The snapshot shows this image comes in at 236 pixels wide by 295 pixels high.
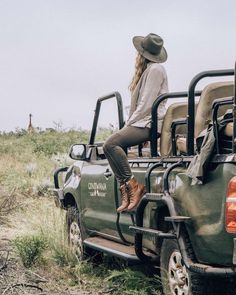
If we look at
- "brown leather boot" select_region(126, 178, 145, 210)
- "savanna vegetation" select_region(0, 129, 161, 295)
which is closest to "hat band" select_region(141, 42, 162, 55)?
"brown leather boot" select_region(126, 178, 145, 210)

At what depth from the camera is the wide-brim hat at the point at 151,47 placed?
7.62 meters

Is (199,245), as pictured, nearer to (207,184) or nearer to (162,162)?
(207,184)

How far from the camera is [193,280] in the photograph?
558 centimetres

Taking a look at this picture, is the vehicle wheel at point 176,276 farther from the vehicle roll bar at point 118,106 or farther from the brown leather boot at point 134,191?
the vehicle roll bar at point 118,106

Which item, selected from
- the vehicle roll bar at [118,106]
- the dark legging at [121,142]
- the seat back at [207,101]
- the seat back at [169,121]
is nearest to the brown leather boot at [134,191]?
the dark legging at [121,142]

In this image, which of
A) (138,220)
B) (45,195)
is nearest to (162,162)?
(138,220)

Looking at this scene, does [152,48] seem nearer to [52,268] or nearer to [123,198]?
[123,198]

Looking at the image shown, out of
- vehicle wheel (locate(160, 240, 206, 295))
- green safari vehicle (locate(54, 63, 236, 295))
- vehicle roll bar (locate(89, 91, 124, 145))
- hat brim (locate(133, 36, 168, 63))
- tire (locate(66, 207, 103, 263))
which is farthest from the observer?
tire (locate(66, 207, 103, 263))

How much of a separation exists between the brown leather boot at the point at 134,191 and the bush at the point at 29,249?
6.54ft

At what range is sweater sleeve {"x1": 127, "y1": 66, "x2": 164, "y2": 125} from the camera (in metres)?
7.31

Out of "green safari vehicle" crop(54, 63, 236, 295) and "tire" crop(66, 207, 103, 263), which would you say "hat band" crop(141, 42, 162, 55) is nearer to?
"green safari vehicle" crop(54, 63, 236, 295)

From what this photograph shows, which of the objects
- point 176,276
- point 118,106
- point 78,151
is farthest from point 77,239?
point 176,276

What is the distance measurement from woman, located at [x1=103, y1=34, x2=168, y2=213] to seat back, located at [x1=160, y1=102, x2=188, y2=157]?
0.86ft

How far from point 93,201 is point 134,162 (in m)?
1.30
